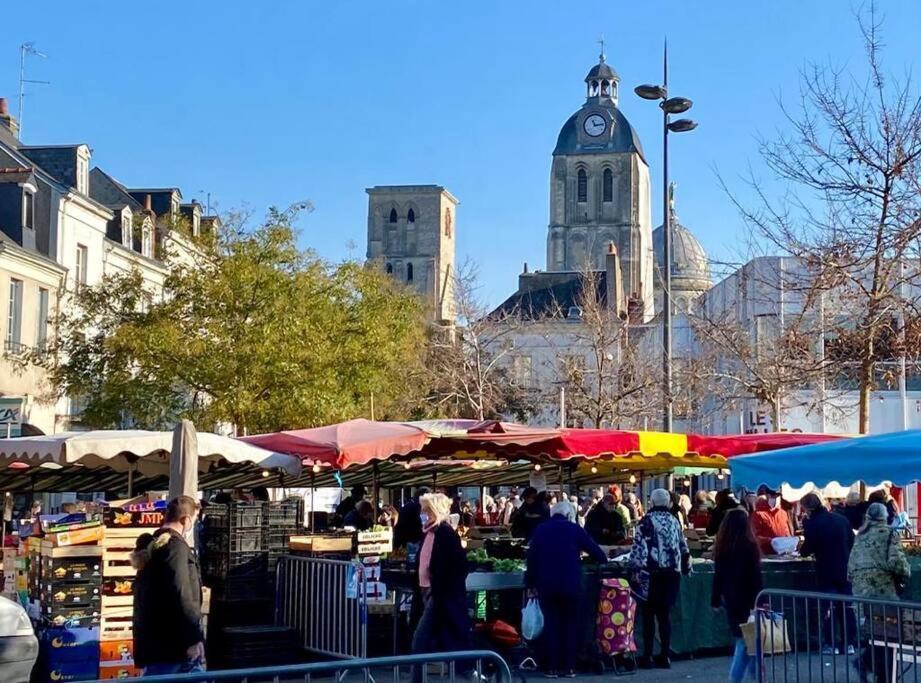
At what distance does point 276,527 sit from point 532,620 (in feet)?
9.99

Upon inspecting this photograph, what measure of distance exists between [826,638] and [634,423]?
1544 inches

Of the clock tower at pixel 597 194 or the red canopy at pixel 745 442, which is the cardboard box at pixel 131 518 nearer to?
the red canopy at pixel 745 442

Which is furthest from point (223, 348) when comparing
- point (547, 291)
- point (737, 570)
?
point (547, 291)

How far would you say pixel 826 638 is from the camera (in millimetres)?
13031

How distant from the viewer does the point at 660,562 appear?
13.5 metres

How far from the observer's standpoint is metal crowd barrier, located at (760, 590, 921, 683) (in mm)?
9133

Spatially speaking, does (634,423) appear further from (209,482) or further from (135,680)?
(135,680)

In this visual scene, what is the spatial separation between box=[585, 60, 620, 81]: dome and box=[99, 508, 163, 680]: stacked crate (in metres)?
127

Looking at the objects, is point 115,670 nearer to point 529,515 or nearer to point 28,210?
point 529,515

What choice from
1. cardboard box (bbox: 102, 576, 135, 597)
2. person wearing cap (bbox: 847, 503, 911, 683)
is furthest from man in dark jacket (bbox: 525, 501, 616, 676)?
cardboard box (bbox: 102, 576, 135, 597)

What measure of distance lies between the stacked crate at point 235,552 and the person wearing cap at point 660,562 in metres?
3.99

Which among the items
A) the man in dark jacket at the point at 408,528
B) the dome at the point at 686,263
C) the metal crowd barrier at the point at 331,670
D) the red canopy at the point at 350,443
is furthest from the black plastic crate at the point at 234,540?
the dome at the point at 686,263

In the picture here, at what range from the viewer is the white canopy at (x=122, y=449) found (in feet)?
43.0

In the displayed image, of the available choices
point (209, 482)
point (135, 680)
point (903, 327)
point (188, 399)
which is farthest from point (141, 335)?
point (135, 680)
